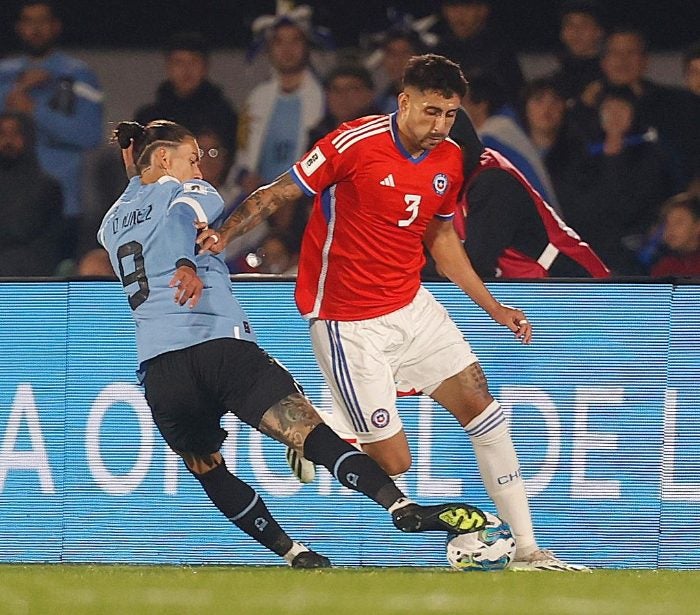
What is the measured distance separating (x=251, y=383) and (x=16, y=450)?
1938 mm

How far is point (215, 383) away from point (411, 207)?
46.1 inches

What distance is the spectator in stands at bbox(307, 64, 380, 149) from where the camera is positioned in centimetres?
975

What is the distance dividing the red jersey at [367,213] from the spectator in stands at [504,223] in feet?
2.94

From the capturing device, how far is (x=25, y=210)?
32.6 feet

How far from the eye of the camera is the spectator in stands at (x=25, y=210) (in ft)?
32.4

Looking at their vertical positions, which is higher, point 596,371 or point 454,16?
point 454,16

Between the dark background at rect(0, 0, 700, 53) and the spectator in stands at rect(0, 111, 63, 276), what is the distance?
1.11m

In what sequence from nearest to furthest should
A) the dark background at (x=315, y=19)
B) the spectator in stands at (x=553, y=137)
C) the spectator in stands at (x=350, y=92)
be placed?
the spectator in stands at (x=553, y=137) < the spectator in stands at (x=350, y=92) < the dark background at (x=315, y=19)

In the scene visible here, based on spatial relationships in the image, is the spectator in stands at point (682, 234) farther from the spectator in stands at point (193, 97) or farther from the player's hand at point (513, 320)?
the spectator in stands at point (193, 97)

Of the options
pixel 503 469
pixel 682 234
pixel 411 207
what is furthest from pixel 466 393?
pixel 682 234

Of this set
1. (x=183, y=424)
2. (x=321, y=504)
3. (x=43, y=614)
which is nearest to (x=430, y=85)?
(x=183, y=424)

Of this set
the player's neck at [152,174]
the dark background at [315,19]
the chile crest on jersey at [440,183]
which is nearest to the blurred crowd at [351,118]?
the dark background at [315,19]

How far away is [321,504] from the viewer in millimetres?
7395

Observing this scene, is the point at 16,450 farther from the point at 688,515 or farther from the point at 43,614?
the point at 688,515
